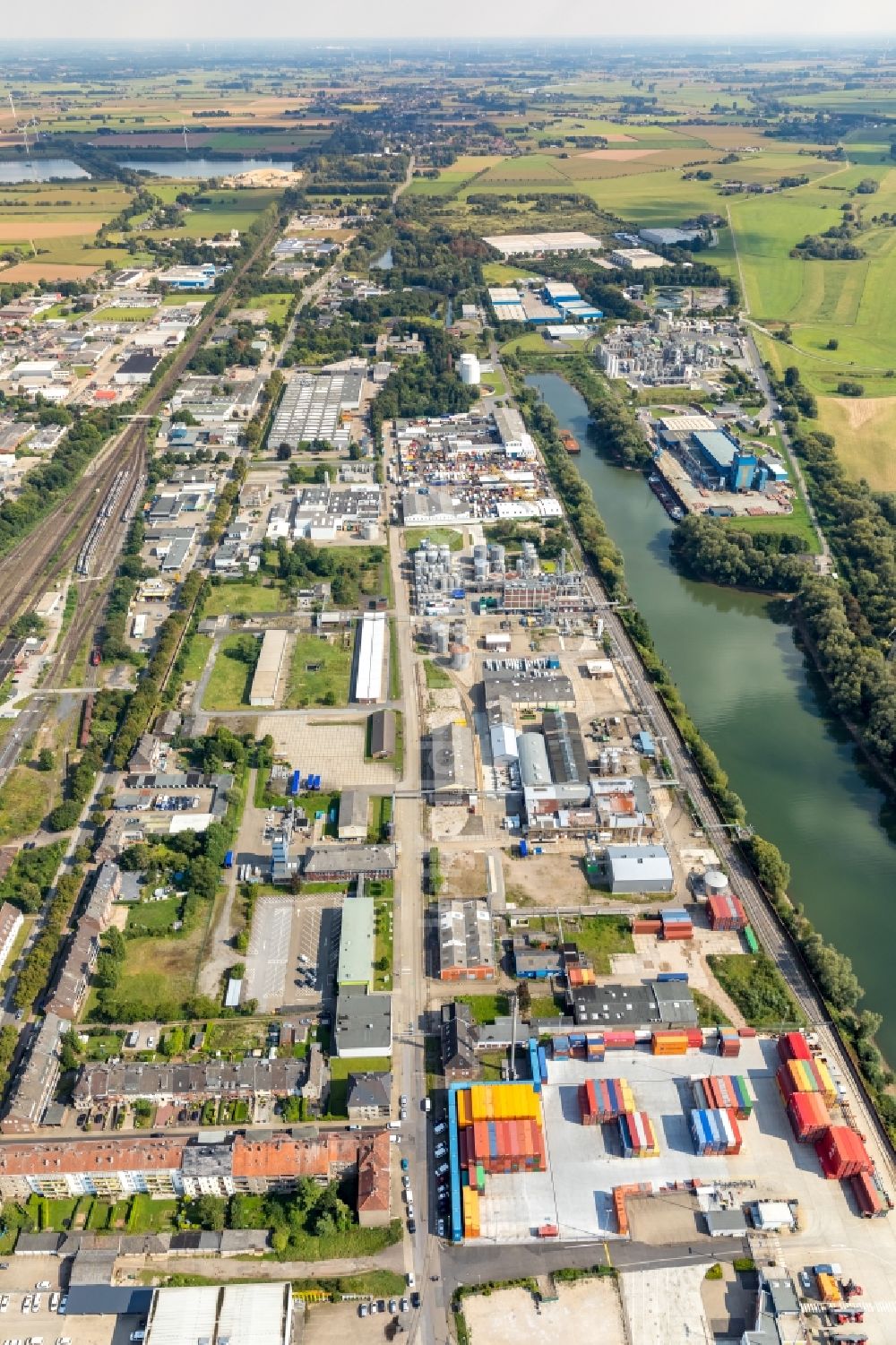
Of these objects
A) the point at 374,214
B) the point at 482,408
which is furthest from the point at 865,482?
the point at 374,214

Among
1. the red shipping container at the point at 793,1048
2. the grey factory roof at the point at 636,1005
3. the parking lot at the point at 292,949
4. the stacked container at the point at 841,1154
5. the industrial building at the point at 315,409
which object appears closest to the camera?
the stacked container at the point at 841,1154

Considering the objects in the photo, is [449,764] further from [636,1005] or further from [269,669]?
[636,1005]

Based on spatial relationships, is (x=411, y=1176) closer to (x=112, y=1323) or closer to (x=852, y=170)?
(x=112, y=1323)

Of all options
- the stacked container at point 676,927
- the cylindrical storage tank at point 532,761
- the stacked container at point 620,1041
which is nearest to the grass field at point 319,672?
the cylindrical storage tank at point 532,761

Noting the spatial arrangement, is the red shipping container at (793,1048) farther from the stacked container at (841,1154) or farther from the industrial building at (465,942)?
the industrial building at (465,942)

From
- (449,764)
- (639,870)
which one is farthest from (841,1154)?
(449,764)

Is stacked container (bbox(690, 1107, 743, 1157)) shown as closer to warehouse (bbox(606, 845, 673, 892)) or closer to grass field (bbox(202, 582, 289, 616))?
warehouse (bbox(606, 845, 673, 892))
